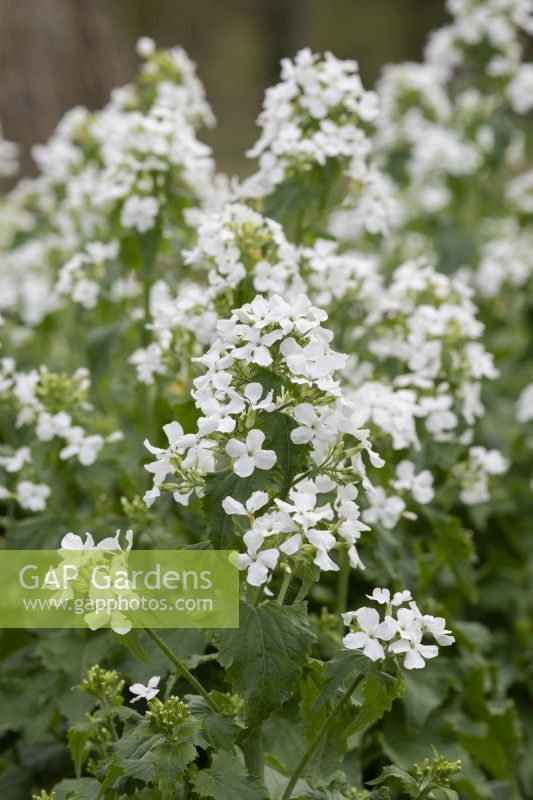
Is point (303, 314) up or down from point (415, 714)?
up

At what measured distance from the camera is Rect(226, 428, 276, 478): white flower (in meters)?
2.18

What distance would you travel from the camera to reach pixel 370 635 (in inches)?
86.9

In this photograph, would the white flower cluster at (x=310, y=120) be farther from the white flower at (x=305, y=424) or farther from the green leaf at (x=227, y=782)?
the green leaf at (x=227, y=782)

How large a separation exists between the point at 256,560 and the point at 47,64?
→ 6217 mm

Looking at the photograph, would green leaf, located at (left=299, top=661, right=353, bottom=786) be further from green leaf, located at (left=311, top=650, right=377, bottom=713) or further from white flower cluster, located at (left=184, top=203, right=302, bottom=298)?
white flower cluster, located at (left=184, top=203, right=302, bottom=298)

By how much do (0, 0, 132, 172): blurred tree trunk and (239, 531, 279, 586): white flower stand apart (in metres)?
5.88

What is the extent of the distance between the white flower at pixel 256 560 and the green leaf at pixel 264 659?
0.13 m

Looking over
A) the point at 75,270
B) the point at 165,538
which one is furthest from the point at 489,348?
the point at 165,538

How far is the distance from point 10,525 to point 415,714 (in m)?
1.49

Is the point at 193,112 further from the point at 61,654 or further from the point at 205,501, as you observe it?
the point at 205,501

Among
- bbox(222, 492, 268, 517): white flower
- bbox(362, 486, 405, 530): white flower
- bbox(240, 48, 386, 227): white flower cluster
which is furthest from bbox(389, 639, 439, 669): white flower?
bbox(240, 48, 386, 227): white flower cluster

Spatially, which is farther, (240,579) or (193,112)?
(193,112)

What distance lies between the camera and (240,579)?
2.36 m

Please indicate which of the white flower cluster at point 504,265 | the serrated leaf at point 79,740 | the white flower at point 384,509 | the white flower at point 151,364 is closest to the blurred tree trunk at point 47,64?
the white flower cluster at point 504,265
